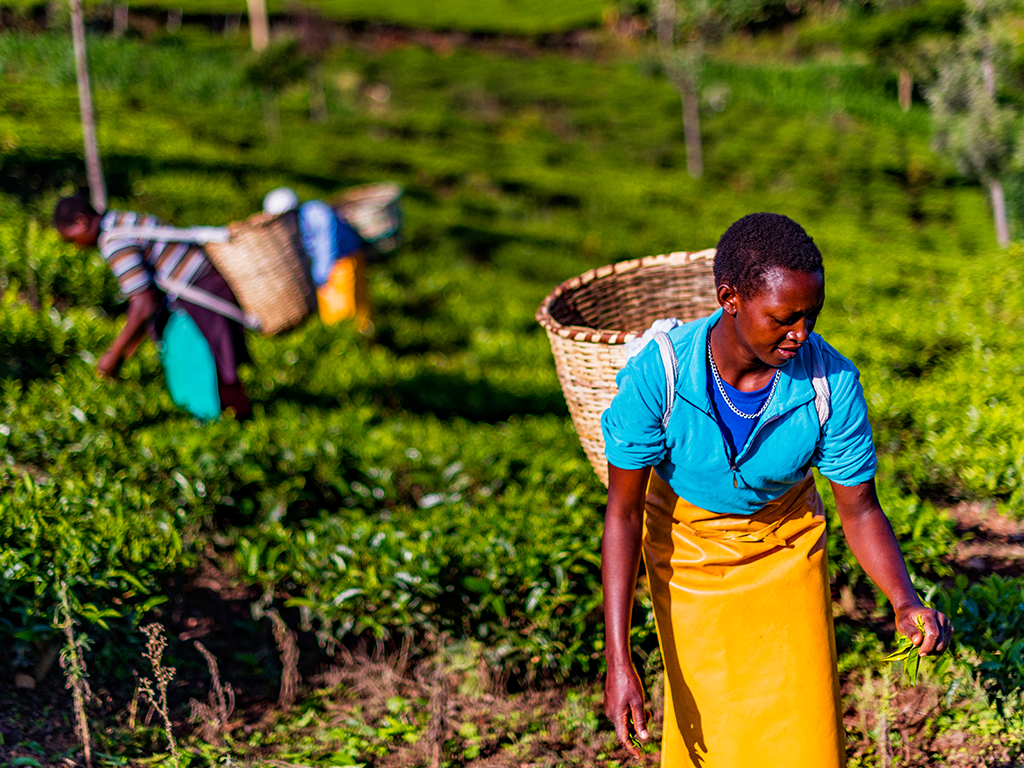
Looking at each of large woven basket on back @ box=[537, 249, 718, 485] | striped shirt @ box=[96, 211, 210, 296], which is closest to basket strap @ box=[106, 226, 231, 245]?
striped shirt @ box=[96, 211, 210, 296]

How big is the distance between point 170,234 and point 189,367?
2.32 ft

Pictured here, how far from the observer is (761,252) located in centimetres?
167

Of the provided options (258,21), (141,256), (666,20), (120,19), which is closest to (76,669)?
(141,256)

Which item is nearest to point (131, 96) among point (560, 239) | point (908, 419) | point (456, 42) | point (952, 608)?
point (560, 239)

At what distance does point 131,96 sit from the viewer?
14.4m

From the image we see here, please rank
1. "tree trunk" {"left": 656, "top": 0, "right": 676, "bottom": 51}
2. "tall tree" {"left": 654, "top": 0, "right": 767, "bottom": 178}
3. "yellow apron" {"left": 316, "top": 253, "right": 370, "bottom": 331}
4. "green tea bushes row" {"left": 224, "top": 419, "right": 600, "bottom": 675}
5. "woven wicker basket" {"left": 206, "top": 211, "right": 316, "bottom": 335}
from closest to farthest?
"green tea bushes row" {"left": 224, "top": 419, "right": 600, "bottom": 675}
"woven wicker basket" {"left": 206, "top": 211, "right": 316, "bottom": 335}
"yellow apron" {"left": 316, "top": 253, "right": 370, "bottom": 331}
"tall tree" {"left": 654, "top": 0, "right": 767, "bottom": 178}
"tree trunk" {"left": 656, "top": 0, "right": 676, "bottom": 51}

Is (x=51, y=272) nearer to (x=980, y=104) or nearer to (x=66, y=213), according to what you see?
(x=66, y=213)

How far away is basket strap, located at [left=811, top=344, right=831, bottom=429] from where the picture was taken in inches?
70.3

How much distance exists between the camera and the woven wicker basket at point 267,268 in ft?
15.2

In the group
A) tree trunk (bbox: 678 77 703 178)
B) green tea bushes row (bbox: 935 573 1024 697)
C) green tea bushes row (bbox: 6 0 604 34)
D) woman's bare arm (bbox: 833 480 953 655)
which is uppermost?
green tea bushes row (bbox: 6 0 604 34)

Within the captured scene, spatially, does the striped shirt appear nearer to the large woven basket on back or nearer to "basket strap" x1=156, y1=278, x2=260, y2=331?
"basket strap" x1=156, y1=278, x2=260, y2=331

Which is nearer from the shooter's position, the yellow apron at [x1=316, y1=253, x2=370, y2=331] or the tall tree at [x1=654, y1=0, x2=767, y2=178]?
the yellow apron at [x1=316, y1=253, x2=370, y2=331]

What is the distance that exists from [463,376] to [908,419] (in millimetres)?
3092

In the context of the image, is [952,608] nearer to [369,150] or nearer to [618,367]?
[618,367]
